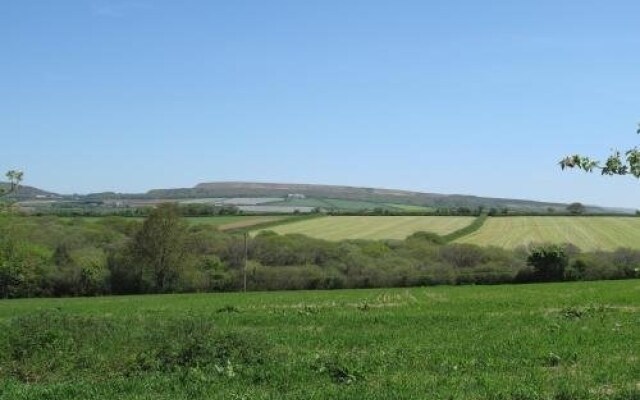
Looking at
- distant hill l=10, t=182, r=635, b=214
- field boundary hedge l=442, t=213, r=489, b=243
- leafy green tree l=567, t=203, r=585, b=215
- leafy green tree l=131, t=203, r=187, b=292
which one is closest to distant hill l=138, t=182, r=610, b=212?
distant hill l=10, t=182, r=635, b=214

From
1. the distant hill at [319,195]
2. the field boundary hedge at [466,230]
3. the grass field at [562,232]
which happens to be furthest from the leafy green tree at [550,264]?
the distant hill at [319,195]

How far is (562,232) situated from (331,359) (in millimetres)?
81921

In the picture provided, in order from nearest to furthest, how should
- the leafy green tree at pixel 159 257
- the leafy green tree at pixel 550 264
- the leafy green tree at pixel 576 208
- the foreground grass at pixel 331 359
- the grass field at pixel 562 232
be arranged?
1. the foreground grass at pixel 331 359
2. the leafy green tree at pixel 550 264
3. the leafy green tree at pixel 159 257
4. the grass field at pixel 562 232
5. the leafy green tree at pixel 576 208

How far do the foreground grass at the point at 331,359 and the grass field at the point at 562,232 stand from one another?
60.1 m

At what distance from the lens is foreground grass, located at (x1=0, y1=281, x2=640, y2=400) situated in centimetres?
1041

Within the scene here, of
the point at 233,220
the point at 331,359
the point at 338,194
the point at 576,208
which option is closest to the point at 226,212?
the point at 233,220

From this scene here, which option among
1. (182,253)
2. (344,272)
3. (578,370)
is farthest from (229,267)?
(578,370)

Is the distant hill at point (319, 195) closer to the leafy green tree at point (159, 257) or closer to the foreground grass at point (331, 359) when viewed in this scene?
the leafy green tree at point (159, 257)

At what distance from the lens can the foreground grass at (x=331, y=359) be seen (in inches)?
410

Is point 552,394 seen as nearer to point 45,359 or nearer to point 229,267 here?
point 45,359

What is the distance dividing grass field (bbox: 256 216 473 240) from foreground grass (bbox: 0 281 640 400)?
67.1m

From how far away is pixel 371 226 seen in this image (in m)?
102

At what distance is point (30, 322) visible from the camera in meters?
16.2

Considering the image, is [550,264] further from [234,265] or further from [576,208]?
[576,208]
